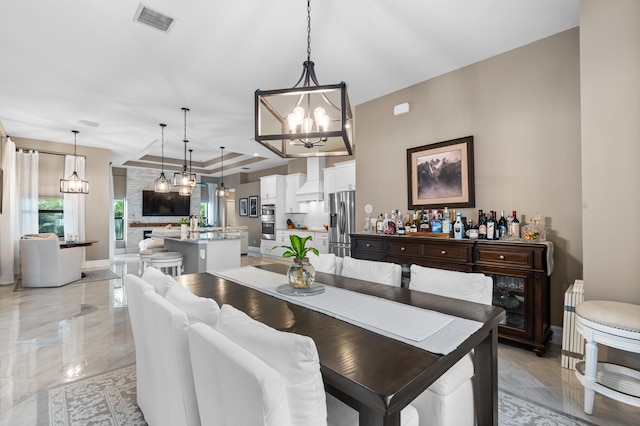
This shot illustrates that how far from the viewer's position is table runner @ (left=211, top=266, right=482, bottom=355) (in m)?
1.18

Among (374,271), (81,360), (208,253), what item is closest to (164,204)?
(208,253)

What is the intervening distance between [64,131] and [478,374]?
7.70 meters

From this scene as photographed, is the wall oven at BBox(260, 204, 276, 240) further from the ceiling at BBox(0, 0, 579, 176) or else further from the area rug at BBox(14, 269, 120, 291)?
the ceiling at BBox(0, 0, 579, 176)

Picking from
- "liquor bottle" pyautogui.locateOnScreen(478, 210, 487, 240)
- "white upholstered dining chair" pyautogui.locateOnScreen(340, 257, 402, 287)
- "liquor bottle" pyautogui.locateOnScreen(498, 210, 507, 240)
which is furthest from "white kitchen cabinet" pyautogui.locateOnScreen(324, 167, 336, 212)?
"white upholstered dining chair" pyautogui.locateOnScreen(340, 257, 402, 287)

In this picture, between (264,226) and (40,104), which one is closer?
(40,104)

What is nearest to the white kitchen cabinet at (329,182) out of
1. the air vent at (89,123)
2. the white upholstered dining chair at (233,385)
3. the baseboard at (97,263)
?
the air vent at (89,123)

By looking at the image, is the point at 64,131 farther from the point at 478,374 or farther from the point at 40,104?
the point at 478,374

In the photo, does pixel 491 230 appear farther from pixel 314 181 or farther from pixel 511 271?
pixel 314 181

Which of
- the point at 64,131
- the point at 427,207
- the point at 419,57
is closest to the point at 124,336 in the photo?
the point at 427,207

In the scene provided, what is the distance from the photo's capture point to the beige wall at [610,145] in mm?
2043

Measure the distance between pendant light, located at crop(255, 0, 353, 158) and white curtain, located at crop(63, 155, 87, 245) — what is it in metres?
7.10

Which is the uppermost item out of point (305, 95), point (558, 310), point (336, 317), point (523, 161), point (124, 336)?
point (305, 95)

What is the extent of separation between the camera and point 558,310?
2836 mm

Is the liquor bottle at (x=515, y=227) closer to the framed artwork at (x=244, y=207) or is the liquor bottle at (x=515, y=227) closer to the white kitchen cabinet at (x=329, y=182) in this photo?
the white kitchen cabinet at (x=329, y=182)
